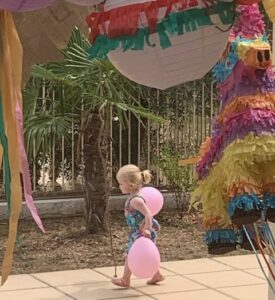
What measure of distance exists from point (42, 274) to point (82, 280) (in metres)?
0.42

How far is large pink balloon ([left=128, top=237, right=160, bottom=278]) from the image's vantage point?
5.51 metres

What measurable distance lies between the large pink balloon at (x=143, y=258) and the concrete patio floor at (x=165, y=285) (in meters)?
0.21

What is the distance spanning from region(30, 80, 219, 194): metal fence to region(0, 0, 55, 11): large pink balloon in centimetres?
726

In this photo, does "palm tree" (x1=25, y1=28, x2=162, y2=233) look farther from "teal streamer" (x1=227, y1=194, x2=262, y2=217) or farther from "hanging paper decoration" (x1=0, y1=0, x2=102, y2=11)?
"hanging paper decoration" (x1=0, y1=0, x2=102, y2=11)

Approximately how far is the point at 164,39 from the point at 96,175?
237 inches

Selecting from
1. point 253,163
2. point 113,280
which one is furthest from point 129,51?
point 113,280

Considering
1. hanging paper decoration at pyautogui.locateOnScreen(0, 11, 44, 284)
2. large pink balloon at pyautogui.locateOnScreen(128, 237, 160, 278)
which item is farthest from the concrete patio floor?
hanging paper decoration at pyautogui.locateOnScreen(0, 11, 44, 284)

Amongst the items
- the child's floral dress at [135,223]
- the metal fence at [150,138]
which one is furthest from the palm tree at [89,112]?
the child's floral dress at [135,223]

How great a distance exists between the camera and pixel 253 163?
293cm

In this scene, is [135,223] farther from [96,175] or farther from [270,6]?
[270,6]

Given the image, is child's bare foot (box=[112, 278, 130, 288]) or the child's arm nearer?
the child's arm

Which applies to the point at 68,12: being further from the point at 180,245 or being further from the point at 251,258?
the point at 180,245

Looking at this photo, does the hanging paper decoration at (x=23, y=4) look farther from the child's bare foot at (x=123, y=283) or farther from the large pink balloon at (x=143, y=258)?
the child's bare foot at (x=123, y=283)

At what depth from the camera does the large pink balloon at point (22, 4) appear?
1.68 metres
